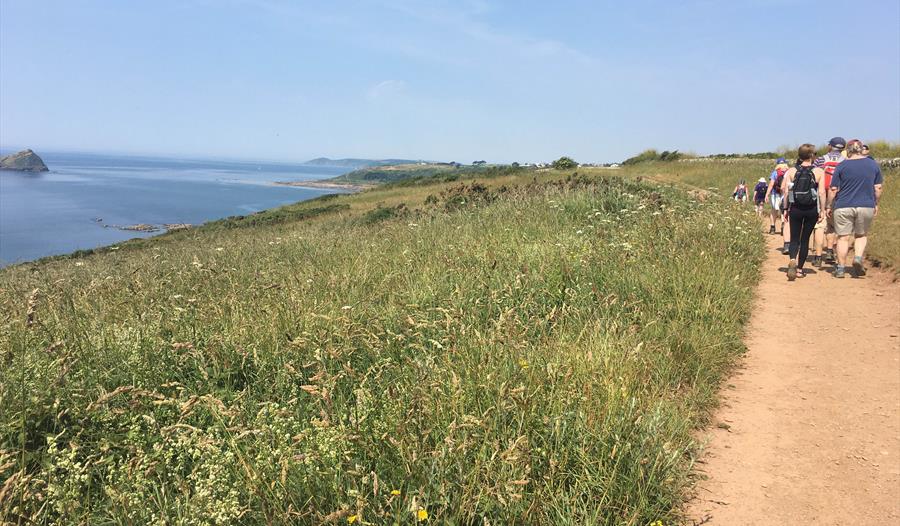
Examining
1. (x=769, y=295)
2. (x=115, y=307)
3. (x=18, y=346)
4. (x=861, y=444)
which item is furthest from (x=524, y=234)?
(x=18, y=346)

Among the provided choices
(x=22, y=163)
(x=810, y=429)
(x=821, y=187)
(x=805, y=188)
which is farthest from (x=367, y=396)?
(x=22, y=163)

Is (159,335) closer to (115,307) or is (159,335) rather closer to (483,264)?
(115,307)

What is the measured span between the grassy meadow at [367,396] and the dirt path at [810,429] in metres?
0.27

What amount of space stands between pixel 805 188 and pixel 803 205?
0.31 m

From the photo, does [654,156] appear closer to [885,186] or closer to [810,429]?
[885,186]

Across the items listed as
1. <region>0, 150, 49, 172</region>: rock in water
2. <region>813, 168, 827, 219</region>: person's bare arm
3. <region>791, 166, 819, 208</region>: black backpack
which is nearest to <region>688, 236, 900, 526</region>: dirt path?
<region>791, 166, 819, 208</region>: black backpack

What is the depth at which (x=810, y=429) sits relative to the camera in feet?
12.8

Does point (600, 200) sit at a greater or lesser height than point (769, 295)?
greater

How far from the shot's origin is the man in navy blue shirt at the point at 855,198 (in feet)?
25.8

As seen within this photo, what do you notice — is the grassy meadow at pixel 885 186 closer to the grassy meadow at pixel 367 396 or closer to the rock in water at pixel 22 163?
the grassy meadow at pixel 367 396

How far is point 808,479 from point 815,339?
10.1 feet

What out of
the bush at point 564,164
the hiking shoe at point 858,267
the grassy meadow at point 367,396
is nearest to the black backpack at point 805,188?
the hiking shoe at point 858,267

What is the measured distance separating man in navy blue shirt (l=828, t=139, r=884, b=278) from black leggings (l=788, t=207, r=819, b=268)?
1.12 feet

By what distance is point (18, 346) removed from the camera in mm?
3615
